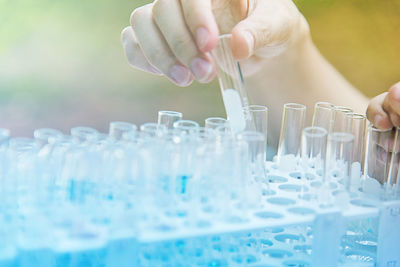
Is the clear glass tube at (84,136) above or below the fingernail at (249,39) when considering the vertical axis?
below

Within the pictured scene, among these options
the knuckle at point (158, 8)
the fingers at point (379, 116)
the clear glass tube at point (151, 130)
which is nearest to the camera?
the clear glass tube at point (151, 130)

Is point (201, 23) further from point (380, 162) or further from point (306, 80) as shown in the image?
point (306, 80)

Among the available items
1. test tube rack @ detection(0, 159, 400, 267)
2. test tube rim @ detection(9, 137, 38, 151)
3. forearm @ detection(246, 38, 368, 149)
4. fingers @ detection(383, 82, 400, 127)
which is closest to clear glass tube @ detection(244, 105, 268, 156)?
test tube rack @ detection(0, 159, 400, 267)

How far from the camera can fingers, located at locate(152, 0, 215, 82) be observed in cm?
139

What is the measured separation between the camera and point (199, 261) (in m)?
1.12

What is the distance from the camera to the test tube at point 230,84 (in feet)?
4.21

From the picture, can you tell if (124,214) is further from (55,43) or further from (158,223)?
(55,43)

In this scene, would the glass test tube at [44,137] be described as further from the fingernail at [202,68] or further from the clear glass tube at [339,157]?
the clear glass tube at [339,157]

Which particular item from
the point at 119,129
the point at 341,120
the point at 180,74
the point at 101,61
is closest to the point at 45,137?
the point at 119,129

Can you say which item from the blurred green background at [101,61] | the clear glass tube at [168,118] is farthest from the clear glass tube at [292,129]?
the blurred green background at [101,61]

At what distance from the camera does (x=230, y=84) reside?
4.37 ft

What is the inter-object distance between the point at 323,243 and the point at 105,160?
54cm

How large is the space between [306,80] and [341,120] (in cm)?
154

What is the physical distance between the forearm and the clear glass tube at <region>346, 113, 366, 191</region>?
142 cm
